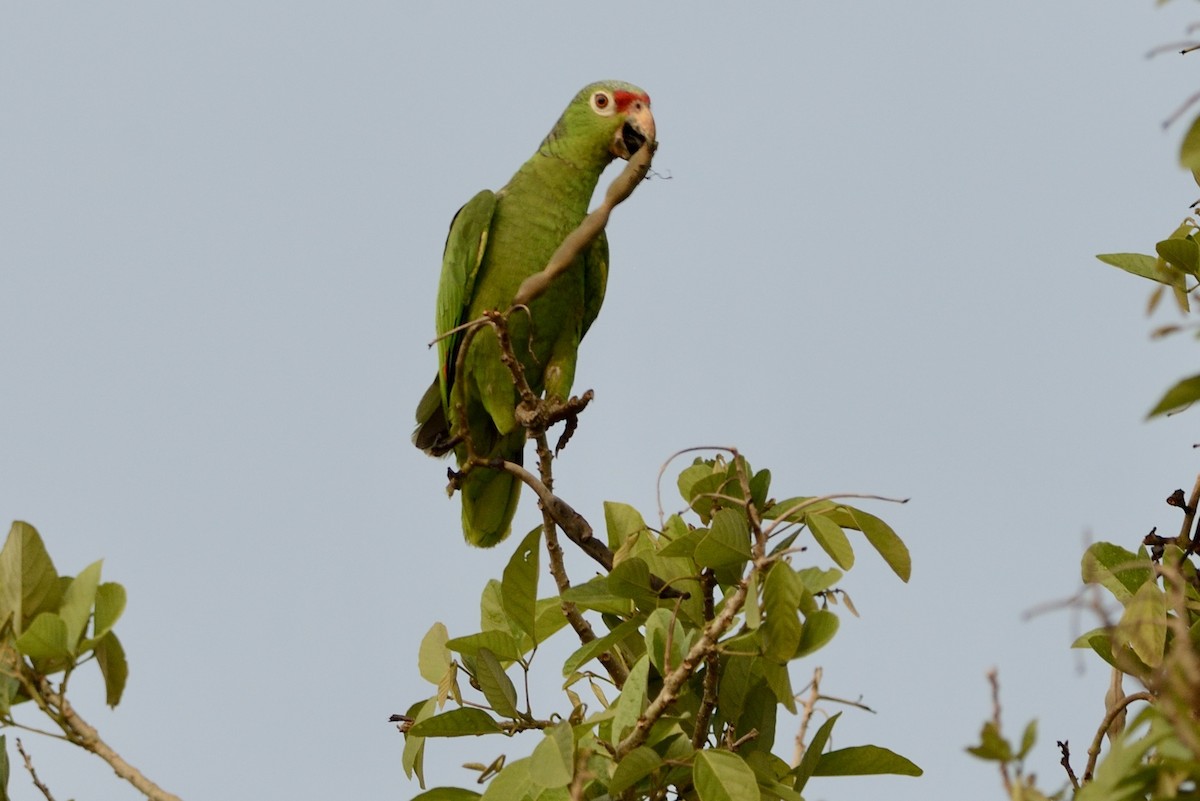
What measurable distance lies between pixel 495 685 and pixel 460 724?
0.12 meters

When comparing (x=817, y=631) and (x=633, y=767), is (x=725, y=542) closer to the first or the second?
(x=817, y=631)

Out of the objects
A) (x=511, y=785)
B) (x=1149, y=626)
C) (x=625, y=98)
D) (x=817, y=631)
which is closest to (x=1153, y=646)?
(x=1149, y=626)

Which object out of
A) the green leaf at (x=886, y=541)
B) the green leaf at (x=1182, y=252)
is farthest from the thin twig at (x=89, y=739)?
the green leaf at (x=1182, y=252)

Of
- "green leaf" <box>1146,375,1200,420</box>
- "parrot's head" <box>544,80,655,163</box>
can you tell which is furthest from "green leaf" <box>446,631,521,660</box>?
"parrot's head" <box>544,80,655,163</box>

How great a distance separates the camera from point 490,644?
110 inches

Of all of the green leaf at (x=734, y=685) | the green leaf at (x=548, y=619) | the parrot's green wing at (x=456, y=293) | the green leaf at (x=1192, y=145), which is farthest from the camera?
A: the parrot's green wing at (x=456, y=293)

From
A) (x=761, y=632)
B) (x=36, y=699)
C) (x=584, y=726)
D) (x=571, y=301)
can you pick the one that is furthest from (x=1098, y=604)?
(x=571, y=301)

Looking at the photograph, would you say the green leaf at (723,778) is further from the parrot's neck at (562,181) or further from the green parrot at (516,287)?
the parrot's neck at (562,181)

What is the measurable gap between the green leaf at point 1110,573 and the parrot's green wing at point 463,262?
3.13m

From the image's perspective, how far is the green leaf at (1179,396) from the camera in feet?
4.13

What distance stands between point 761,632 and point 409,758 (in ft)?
3.03

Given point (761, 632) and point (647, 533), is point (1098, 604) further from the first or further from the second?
point (647, 533)

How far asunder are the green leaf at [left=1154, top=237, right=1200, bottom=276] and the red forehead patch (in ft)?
11.0

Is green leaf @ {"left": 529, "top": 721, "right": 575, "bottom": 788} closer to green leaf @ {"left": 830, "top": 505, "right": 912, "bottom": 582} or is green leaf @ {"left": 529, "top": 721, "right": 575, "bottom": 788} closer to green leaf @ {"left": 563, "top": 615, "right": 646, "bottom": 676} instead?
green leaf @ {"left": 563, "top": 615, "right": 646, "bottom": 676}
